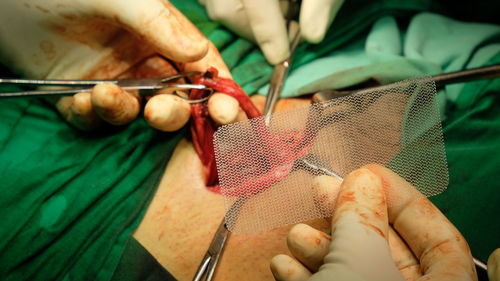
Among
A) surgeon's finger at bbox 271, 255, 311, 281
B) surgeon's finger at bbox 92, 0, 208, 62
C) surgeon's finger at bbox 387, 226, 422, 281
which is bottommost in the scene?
surgeon's finger at bbox 387, 226, 422, 281

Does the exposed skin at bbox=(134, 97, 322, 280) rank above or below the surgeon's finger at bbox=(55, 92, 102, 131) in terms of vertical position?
below

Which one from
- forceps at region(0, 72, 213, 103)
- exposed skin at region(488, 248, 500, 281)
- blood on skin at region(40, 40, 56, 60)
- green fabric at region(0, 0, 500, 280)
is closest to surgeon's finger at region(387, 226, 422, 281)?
exposed skin at region(488, 248, 500, 281)

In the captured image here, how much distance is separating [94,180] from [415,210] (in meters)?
0.73

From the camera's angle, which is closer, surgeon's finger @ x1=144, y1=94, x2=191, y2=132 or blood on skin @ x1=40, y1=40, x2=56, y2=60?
surgeon's finger @ x1=144, y1=94, x2=191, y2=132

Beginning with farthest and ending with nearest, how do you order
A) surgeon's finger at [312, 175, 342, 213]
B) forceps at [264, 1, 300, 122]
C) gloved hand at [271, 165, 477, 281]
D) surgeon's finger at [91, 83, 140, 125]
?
1. forceps at [264, 1, 300, 122]
2. surgeon's finger at [91, 83, 140, 125]
3. surgeon's finger at [312, 175, 342, 213]
4. gloved hand at [271, 165, 477, 281]

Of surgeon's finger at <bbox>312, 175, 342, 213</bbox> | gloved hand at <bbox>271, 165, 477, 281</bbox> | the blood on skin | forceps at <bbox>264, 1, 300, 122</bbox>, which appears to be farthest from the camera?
forceps at <bbox>264, 1, 300, 122</bbox>

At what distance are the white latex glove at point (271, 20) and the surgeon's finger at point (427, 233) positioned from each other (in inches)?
21.7

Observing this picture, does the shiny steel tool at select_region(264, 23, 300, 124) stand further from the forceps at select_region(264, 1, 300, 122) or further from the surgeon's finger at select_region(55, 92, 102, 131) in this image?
the surgeon's finger at select_region(55, 92, 102, 131)

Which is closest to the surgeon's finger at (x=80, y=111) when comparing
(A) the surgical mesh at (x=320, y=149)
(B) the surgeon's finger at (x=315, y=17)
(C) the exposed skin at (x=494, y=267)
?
(A) the surgical mesh at (x=320, y=149)

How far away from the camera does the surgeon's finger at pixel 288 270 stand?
624 millimetres

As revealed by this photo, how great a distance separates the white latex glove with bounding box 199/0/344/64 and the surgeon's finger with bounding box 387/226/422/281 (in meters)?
0.65

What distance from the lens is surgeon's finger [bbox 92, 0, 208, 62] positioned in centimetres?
86

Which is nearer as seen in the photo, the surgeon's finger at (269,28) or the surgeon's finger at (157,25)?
the surgeon's finger at (157,25)

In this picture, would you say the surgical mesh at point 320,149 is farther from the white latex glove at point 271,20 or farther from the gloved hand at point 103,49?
the white latex glove at point 271,20
